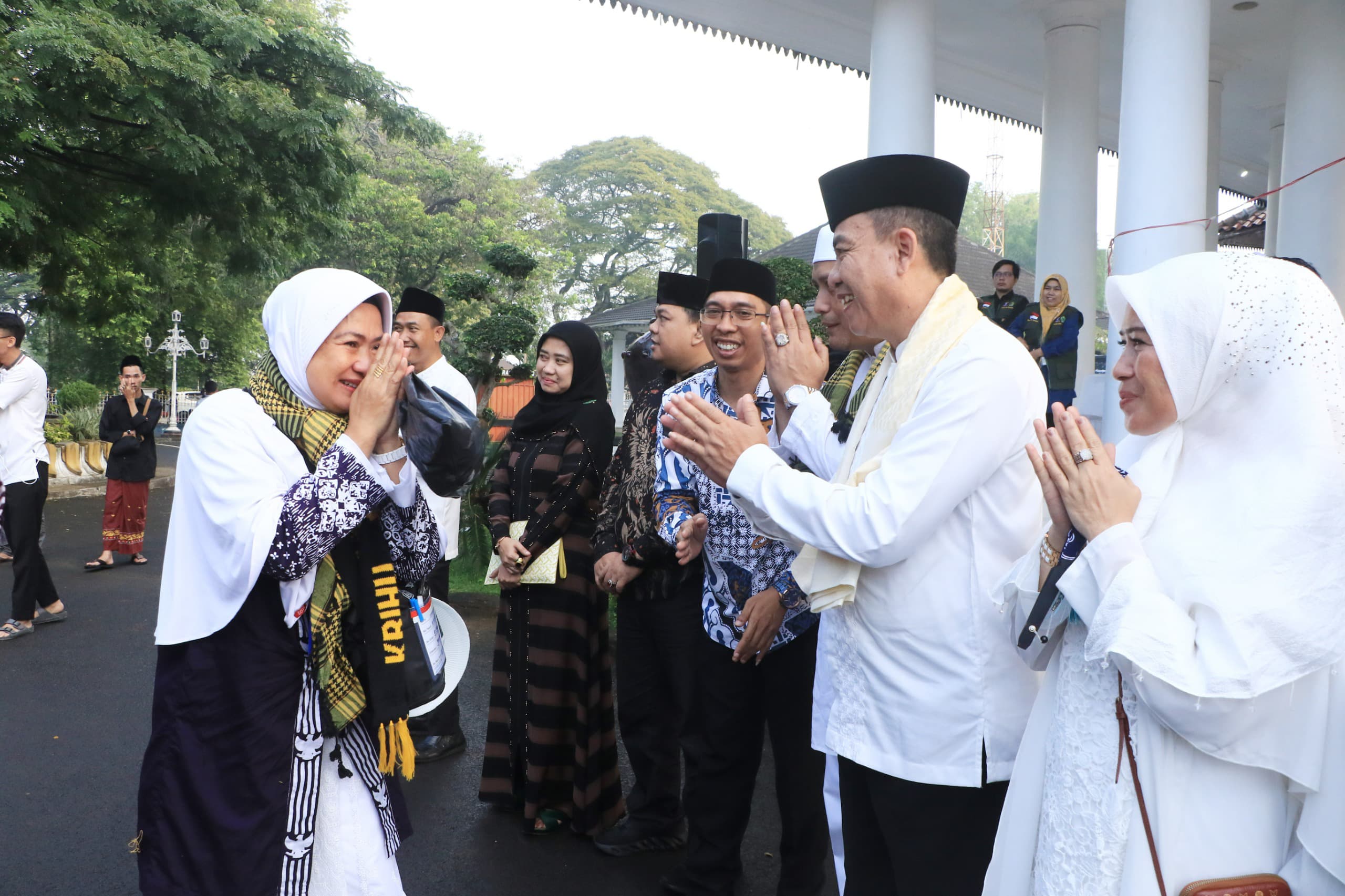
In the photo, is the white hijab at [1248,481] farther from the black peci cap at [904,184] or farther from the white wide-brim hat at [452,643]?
the white wide-brim hat at [452,643]

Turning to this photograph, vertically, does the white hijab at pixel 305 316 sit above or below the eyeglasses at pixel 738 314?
below

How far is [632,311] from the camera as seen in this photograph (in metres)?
29.7

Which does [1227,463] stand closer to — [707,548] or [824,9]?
[707,548]

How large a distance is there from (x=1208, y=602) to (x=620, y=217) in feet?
171

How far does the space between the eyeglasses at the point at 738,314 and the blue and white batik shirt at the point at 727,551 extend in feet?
0.79

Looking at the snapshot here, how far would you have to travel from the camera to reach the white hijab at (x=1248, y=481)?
1500 millimetres

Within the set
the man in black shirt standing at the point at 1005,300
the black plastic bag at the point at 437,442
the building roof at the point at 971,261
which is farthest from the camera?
the building roof at the point at 971,261

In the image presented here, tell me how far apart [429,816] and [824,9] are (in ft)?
27.0

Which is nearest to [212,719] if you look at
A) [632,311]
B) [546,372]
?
[546,372]

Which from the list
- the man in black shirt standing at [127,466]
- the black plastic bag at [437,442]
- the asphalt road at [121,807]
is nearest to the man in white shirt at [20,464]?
the asphalt road at [121,807]

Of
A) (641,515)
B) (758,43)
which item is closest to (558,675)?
(641,515)

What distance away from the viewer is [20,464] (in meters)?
6.98

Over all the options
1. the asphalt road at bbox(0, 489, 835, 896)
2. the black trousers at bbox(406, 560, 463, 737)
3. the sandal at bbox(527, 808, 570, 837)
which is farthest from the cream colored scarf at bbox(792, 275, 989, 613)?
the black trousers at bbox(406, 560, 463, 737)

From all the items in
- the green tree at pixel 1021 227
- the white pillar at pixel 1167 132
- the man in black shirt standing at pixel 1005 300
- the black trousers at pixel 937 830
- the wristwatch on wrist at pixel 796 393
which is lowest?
the black trousers at pixel 937 830
